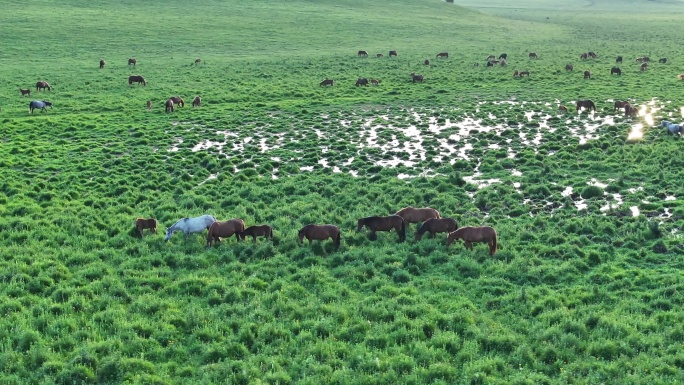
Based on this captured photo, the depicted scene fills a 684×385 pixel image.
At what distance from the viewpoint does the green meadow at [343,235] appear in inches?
380

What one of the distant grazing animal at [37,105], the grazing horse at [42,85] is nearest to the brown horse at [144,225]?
the distant grazing animal at [37,105]

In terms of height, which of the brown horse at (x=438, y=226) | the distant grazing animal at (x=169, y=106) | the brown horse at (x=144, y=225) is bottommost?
the brown horse at (x=144, y=225)

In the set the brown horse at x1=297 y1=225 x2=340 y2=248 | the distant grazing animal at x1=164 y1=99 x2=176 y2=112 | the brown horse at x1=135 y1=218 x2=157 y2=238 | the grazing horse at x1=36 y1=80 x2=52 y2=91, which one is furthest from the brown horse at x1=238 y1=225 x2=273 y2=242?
the grazing horse at x1=36 y1=80 x2=52 y2=91

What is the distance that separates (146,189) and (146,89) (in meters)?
20.8

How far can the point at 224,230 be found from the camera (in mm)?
14594

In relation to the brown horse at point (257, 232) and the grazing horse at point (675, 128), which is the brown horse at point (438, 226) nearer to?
the brown horse at point (257, 232)

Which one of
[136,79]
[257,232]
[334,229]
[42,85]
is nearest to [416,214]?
[334,229]

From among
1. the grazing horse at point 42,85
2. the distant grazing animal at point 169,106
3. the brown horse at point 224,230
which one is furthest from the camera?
the grazing horse at point 42,85

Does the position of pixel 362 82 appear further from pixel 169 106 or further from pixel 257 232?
pixel 257 232

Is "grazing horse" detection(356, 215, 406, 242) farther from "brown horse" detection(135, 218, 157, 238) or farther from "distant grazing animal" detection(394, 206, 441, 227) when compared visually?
"brown horse" detection(135, 218, 157, 238)

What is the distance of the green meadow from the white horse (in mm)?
254

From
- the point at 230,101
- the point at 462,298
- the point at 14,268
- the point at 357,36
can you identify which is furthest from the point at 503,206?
the point at 357,36

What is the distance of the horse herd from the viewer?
1395 cm

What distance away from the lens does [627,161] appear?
821 inches
